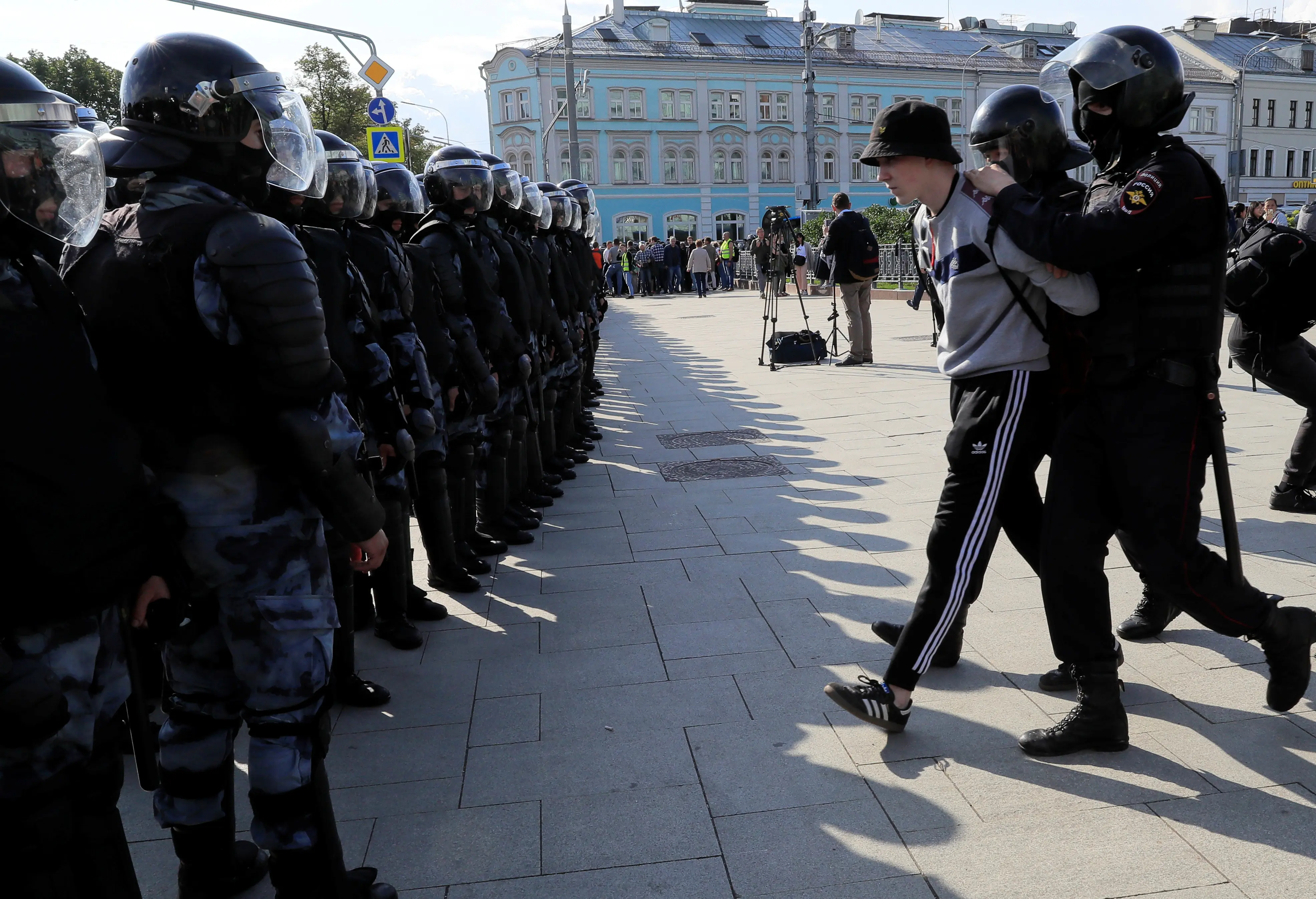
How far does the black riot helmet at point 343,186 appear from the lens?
4098 mm

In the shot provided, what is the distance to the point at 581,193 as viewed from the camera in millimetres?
10406

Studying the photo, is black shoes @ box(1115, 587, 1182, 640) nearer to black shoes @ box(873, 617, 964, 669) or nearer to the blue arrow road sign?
black shoes @ box(873, 617, 964, 669)

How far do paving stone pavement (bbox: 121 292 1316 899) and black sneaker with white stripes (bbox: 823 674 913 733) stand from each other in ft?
0.27

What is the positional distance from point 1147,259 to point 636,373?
1132 centimetres

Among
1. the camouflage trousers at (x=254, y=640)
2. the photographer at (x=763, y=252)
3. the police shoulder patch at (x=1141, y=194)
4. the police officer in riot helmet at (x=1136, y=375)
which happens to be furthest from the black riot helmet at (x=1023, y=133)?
the photographer at (x=763, y=252)

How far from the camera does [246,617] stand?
92.4 inches

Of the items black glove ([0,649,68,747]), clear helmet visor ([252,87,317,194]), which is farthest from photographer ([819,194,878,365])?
black glove ([0,649,68,747])

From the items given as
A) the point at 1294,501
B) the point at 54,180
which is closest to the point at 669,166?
the point at 1294,501

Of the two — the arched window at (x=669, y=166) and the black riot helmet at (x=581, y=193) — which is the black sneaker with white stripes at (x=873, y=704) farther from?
the arched window at (x=669, y=166)

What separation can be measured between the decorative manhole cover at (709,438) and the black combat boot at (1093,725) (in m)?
5.50

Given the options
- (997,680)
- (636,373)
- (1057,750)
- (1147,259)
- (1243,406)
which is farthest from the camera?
(636,373)

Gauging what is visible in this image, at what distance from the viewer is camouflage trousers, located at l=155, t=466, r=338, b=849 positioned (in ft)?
7.59

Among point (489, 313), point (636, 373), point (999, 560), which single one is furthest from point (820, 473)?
point (636, 373)

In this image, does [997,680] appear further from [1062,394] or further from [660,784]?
[660,784]
